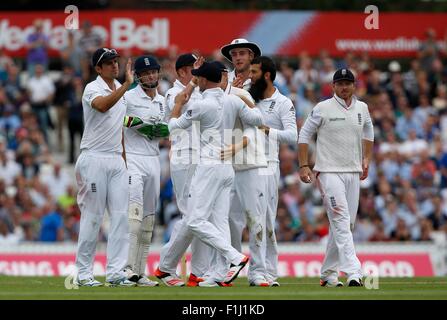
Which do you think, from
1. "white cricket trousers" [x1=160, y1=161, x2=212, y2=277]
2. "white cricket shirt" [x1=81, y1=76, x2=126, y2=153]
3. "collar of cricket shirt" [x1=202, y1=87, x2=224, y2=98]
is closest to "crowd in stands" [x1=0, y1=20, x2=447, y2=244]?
"white cricket trousers" [x1=160, y1=161, x2=212, y2=277]

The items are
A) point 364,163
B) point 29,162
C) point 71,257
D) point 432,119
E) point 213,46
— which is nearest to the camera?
point 364,163

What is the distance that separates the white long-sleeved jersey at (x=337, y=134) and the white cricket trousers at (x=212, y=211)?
1.54 metres

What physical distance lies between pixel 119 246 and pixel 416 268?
1083 centimetres

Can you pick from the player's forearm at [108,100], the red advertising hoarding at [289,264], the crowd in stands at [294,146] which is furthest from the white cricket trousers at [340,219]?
the crowd in stands at [294,146]

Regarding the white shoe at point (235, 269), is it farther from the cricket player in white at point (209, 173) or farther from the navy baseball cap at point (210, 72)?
the navy baseball cap at point (210, 72)

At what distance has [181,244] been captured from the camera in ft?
58.6

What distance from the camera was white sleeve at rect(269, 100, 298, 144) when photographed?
18219 millimetres

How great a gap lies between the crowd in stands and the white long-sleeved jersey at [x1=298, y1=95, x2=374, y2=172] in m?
9.69

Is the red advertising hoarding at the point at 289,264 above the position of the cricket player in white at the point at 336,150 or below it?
below

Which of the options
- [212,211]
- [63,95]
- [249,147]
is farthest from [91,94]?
[63,95]

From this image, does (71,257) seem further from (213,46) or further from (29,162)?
(213,46)

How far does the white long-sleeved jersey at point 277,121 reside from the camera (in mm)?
18234

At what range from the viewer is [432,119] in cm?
3316

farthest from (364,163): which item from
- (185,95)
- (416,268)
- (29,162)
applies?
(29,162)
